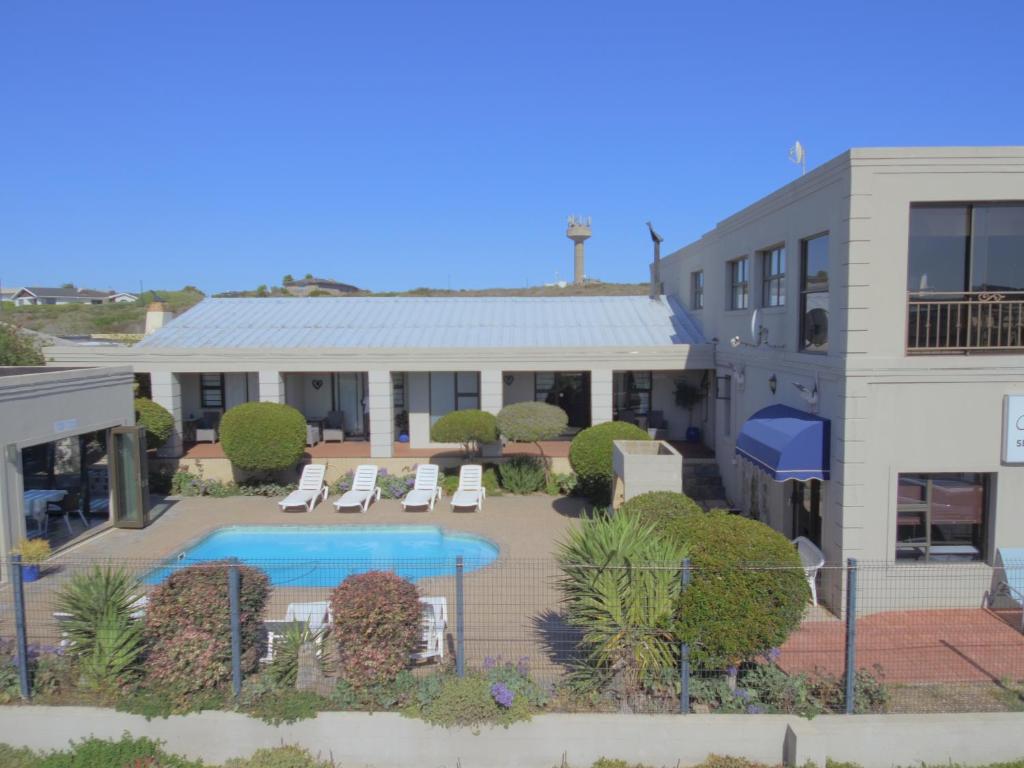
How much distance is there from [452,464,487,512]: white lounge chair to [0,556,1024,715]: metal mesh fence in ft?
20.3

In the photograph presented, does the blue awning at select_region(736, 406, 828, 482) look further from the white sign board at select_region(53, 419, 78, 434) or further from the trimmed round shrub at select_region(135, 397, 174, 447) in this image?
the trimmed round shrub at select_region(135, 397, 174, 447)

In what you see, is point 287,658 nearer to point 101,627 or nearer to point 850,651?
point 101,627

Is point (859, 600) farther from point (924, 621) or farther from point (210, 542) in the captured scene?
point (210, 542)

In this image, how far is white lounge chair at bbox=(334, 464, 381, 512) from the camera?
18.5m

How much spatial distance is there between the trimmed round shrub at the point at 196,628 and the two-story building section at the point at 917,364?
7.49 m

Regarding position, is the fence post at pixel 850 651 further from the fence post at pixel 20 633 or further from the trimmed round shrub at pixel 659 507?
the fence post at pixel 20 633

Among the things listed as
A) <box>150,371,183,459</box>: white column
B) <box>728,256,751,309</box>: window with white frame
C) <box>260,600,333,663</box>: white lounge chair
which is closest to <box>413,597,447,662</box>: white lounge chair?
<box>260,600,333,663</box>: white lounge chair

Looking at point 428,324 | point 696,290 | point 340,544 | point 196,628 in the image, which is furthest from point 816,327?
point 428,324

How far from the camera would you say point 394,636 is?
8.10 m

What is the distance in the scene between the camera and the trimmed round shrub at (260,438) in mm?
19234

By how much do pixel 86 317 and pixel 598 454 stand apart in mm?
58287

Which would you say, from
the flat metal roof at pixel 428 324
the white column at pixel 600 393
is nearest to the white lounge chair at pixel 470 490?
the white column at pixel 600 393

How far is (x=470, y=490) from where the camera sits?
62.4ft

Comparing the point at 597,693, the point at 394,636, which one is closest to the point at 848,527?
the point at 597,693
